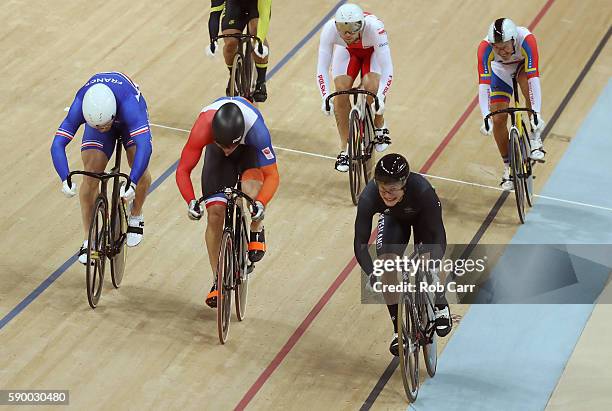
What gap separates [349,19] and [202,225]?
1.69m

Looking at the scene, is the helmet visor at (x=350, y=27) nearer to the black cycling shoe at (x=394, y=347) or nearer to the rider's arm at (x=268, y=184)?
the rider's arm at (x=268, y=184)

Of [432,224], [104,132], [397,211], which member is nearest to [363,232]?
[397,211]

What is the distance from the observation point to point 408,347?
20.5 feet

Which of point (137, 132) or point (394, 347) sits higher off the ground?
point (137, 132)

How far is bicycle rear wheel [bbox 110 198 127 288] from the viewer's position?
23.2ft

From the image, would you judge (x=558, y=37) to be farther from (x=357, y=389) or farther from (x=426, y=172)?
(x=357, y=389)

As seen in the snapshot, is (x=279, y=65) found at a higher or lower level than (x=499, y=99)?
lower

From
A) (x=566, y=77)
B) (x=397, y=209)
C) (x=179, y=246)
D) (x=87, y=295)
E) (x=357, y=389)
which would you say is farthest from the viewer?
(x=566, y=77)

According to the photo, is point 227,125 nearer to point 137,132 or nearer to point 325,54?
point 137,132

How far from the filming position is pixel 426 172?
881 cm

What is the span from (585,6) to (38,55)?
5171 mm

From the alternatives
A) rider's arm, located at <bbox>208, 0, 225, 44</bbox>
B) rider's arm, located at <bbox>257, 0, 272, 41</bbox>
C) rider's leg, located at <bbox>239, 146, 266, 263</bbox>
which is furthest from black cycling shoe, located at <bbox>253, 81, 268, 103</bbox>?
rider's leg, located at <bbox>239, 146, 266, 263</bbox>

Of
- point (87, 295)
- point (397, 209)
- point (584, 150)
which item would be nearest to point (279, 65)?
point (584, 150)

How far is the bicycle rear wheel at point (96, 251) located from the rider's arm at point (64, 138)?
0.26m
